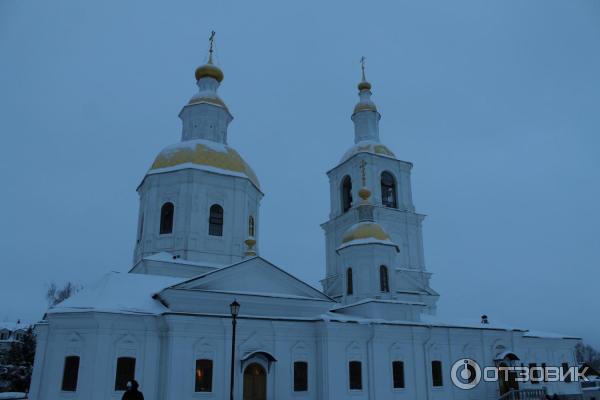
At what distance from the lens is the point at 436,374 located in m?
23.8

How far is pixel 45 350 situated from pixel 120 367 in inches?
123

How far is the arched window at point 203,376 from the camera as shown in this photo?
18.9 m

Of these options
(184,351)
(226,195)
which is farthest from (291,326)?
(226,195)

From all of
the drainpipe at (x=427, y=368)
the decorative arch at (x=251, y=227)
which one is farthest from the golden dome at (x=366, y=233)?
the decorative arch at (x=251, y=227)

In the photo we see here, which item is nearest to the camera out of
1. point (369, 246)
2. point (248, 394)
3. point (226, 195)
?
point (248, 394)

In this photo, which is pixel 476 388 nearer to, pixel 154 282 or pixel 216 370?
pixel 216 370

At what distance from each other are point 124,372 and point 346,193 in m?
19.7

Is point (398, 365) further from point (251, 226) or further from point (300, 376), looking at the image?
point (251, 226)

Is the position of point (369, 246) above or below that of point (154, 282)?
above

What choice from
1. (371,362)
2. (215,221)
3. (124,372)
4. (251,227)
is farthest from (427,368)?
(124,372)

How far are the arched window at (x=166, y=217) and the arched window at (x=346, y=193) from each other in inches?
492

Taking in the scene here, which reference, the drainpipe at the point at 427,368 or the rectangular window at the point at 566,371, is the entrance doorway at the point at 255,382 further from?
the rectangular window at the point at 566,371

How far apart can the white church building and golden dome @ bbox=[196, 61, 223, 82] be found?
83 mm

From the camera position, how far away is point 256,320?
20344mm
